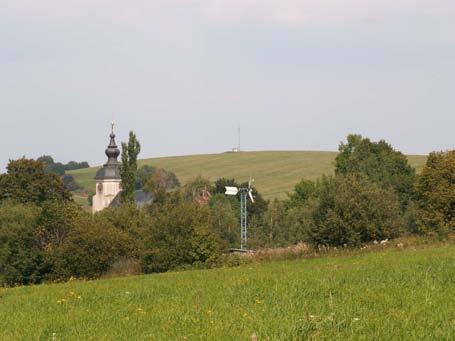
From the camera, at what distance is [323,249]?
41625 millimetres

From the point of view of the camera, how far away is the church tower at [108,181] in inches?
5837

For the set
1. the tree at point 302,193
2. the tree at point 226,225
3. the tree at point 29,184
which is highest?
the tree at point 29,184

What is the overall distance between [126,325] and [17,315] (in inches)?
198

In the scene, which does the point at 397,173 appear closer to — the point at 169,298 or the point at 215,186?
the point at 215,186

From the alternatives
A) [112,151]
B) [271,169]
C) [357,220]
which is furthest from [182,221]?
[271,169]

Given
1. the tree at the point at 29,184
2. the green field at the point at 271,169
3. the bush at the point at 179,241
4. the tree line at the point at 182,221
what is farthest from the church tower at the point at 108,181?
the bush at the point at 179,241

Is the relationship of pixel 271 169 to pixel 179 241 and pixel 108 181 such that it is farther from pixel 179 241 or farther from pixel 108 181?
pixel 179 241

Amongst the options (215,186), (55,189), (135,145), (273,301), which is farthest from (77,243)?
(215,186)

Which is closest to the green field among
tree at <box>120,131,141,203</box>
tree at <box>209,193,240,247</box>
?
tree at <box>209,193,240,247</box>

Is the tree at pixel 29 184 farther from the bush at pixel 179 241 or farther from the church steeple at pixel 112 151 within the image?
the church steeple at pixel 112 151

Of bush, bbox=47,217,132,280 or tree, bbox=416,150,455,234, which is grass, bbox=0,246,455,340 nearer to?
bush, bbox=47,217,132,280

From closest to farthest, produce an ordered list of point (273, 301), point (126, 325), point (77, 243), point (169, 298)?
point (126, 325)
point (273, 301)
point (169, 298)
point (77, 243)

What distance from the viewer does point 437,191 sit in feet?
235

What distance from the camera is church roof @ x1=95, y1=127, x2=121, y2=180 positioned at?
147000mm
